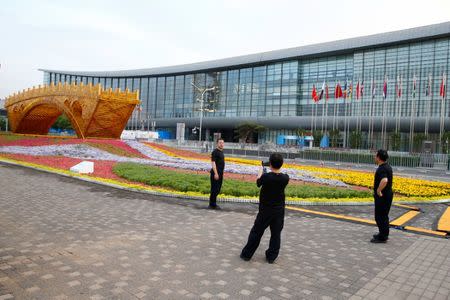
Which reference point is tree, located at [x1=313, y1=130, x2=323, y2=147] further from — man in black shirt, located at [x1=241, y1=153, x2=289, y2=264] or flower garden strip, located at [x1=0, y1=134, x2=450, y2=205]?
man in black shirt, located at [x1=241, y1=153, x2=289, y2=264]

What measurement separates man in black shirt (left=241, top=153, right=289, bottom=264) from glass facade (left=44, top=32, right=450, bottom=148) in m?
39.7

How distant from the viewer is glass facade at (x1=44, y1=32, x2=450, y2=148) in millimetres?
54375

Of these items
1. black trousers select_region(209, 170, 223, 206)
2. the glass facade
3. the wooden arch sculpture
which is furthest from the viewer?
the glass facade

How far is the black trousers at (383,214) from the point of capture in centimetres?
727

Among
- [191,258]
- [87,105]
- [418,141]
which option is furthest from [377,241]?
[418,141]

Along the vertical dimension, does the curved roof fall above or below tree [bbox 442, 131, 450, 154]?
above

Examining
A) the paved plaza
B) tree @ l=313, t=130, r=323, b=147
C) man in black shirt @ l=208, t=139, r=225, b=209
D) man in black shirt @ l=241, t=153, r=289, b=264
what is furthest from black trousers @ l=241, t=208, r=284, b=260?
tree @ l=313, t=130, r=323, b=147

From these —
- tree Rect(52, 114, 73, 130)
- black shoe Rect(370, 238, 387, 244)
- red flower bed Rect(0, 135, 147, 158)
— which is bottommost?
black shoe Rect(370, 238, 387, 244)

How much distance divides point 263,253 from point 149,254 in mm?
1891

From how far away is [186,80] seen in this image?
90625mm

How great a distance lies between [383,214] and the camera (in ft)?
24.0

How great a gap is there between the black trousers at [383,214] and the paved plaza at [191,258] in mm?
276

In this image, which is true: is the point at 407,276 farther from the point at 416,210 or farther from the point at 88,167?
the point at 88,167

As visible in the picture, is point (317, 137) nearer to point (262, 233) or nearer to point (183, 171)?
point (183, 171)
